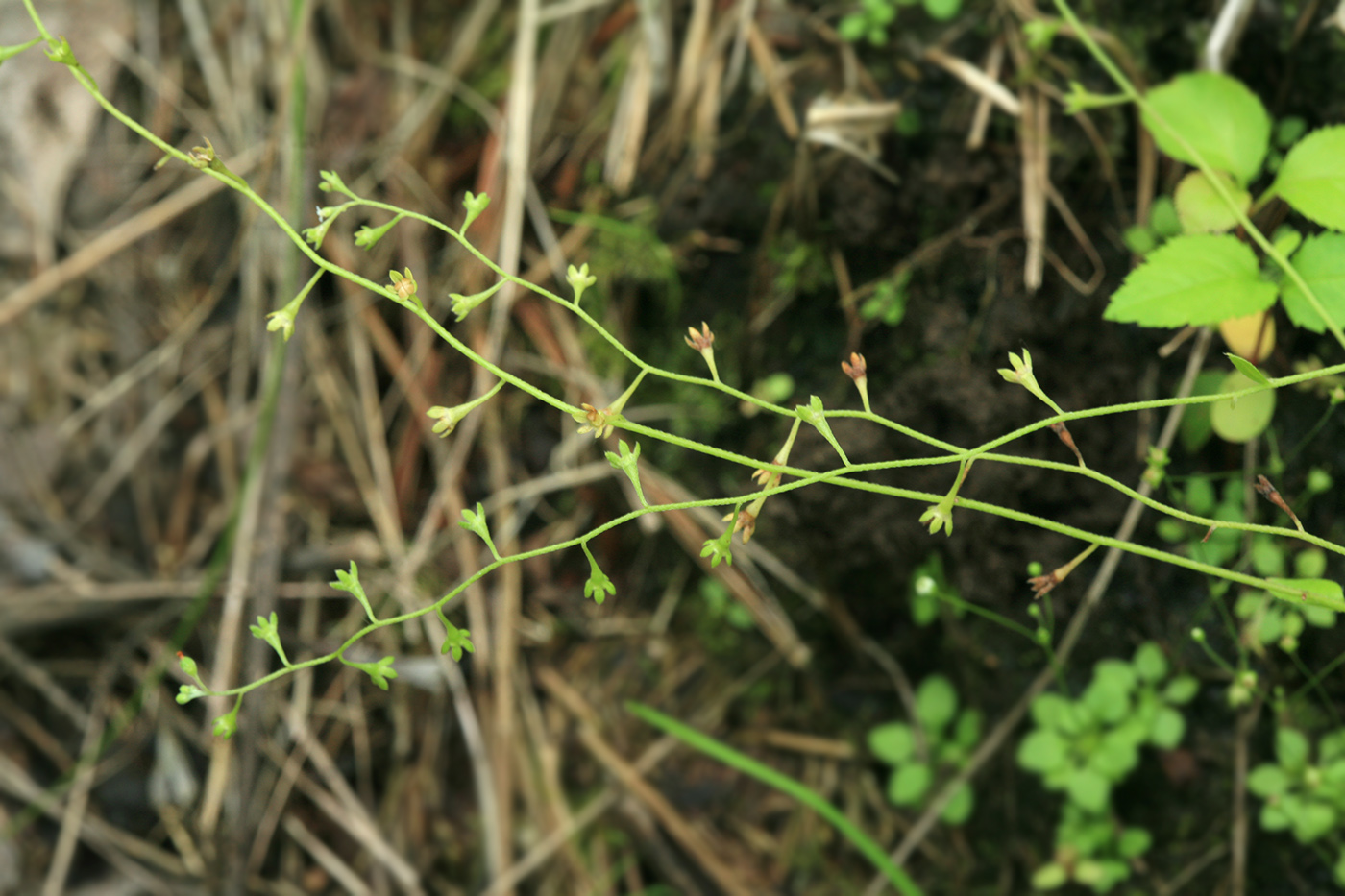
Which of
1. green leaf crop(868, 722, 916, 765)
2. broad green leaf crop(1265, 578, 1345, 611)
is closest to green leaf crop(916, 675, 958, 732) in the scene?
green leaf crop(868, 722, 916, 765)

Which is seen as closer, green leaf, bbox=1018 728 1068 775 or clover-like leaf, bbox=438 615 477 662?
clover-like leaf, bbox=438 615 477 662

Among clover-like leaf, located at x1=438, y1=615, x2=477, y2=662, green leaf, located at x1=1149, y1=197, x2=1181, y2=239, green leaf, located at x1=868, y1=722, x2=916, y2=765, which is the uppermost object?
green leaf, located at x1=1149, y1=197, x2=1181, y2=239

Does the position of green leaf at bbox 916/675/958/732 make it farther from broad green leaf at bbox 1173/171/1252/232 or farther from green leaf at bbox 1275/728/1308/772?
broad green leaf at bbox 1173/171/1252/232

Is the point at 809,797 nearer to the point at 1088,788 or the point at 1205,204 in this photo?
the point at 1088,788

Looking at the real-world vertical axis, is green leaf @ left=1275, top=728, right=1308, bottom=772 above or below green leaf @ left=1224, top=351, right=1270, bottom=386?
below

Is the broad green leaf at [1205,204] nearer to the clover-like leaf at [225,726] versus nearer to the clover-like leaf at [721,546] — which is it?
the clover-like leaf at [721,546]

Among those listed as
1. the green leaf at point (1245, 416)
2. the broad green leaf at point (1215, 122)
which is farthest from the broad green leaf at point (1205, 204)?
the green leaf at point (1245, 416)
